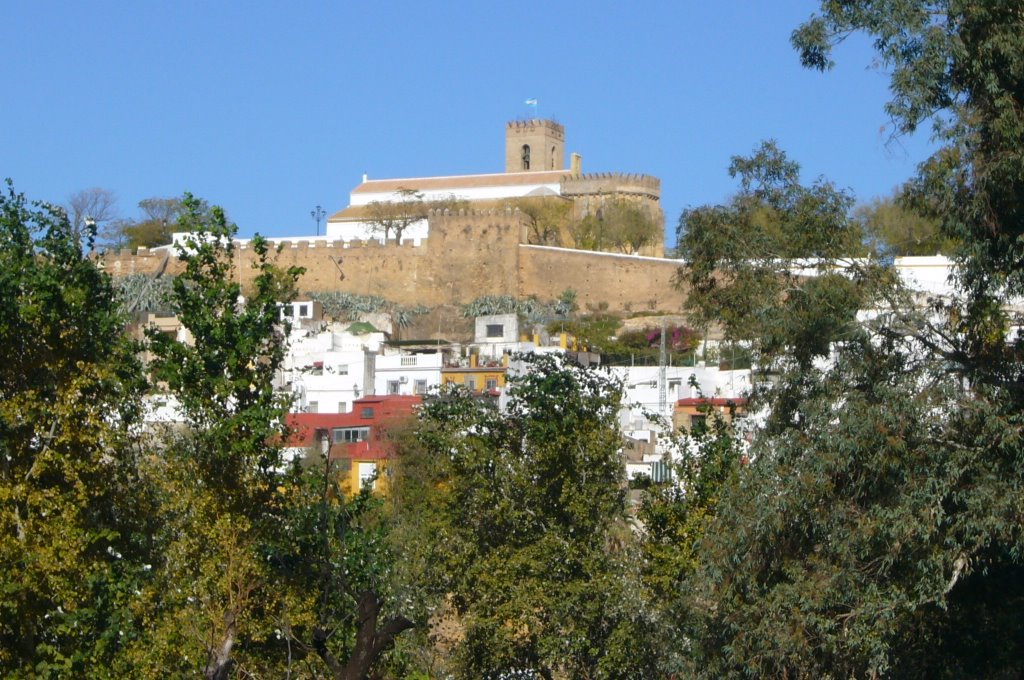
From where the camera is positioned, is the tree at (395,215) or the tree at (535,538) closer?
the tree at (535,538)

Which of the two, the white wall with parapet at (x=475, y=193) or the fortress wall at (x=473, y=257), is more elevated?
the white wall with parapet at (x=475, y=193)

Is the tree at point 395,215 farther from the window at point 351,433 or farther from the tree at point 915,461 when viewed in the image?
the tree at point 915,461

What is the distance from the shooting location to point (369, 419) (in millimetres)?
33156

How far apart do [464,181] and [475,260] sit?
1493cm

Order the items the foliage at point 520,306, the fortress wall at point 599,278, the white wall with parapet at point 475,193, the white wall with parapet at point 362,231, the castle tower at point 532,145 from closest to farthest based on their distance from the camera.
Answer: the foliage at point 520,306, the fortress wall at point 599,278, the white wall with parapet at point 362,231, the white wall with parapet at point 475,193, the castle tower at point 532,145

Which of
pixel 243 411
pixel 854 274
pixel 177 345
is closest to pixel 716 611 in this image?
pixel 854 274

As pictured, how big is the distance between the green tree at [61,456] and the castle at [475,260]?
43365mm

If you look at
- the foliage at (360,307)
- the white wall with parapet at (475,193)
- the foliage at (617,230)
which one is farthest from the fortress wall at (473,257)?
the white wall with parapet at (475,193)

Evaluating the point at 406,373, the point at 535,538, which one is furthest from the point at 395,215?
the point at 535,538

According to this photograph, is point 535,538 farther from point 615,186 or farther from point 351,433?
point 615,186

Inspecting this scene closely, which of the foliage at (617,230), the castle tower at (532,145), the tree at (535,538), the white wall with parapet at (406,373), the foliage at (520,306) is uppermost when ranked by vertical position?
the castle tower at (532,145)

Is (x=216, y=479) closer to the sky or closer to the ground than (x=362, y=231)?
closer to the ground

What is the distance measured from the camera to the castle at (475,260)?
6131 cm

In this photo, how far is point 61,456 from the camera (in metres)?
13.4
